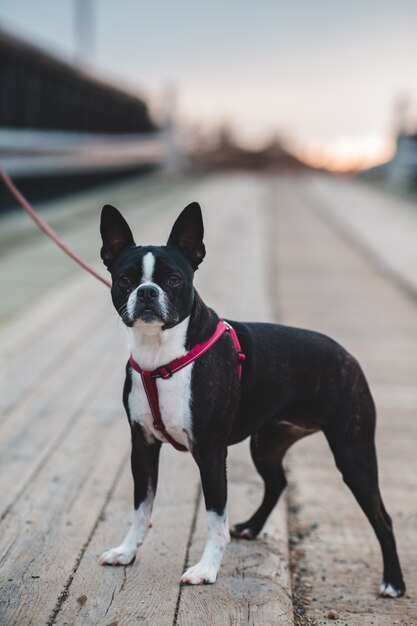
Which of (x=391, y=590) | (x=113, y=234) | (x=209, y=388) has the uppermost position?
(x=113, y=234)

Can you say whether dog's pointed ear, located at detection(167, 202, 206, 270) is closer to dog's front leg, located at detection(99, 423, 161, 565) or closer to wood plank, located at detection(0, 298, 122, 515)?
dog's front leg, located at detection(99, 423, 161, 565)

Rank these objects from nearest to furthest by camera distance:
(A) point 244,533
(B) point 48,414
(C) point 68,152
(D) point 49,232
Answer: (A) point 244,533
(D) point 49,232
(B) point 48,414
(C) point 68,152

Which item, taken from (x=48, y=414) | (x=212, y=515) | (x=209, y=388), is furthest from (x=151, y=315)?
(x=48, y=414)

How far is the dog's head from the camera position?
9.71 ft

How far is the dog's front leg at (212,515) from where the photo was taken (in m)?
3.18

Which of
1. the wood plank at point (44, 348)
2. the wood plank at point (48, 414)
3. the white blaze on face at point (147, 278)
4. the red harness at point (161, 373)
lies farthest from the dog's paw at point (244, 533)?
the wood plank at point (44, 348)

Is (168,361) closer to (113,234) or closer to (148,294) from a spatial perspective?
(148,294)

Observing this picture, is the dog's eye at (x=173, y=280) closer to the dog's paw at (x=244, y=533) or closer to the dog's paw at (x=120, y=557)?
the dog's paw at (x=120, y=557)

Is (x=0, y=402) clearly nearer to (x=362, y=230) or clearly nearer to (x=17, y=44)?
(x=17, y=44)

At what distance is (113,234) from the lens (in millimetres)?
3225

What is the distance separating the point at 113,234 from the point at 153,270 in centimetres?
29

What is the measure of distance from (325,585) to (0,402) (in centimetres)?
245

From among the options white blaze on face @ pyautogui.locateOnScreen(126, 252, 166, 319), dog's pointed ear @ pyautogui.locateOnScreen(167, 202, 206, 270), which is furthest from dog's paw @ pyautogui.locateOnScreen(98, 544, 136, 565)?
dog's pointed ear @ pyautogui.locateOnScreen(167, 202, 206, 270)

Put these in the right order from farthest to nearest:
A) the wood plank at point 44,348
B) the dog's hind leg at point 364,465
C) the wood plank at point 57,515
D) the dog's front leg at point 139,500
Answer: the wood plank at point 44,348 < the dog's hind leg at point 364,465 < the dog's front leg at point 139,500 < the wood plank at point 57,515
